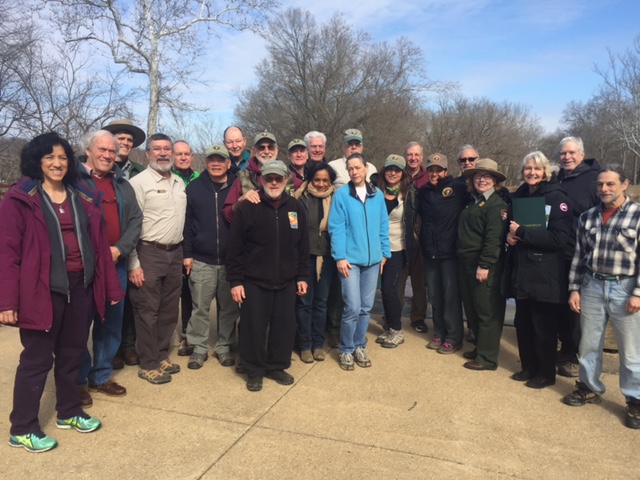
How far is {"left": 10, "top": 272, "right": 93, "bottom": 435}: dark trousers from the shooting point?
310 cm

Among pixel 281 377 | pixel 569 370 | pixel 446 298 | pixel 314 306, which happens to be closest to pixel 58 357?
pixel 281 377

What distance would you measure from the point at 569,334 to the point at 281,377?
2.76 meters

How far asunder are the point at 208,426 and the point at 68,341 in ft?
3.79

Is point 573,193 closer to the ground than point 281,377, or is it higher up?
higher up

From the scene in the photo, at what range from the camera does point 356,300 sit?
4.53 m

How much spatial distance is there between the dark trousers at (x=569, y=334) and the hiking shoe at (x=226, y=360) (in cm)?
318

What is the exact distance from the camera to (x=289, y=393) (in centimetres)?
404

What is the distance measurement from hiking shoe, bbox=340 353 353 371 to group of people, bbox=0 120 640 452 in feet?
0.07

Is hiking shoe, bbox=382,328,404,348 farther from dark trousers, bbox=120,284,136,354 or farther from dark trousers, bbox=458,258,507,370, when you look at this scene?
dark trousers, bbox=120,284,136,354

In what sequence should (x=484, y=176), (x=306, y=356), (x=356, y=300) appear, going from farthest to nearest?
(x=306, y=356), (x=356, y=300), (x=484, y=176)

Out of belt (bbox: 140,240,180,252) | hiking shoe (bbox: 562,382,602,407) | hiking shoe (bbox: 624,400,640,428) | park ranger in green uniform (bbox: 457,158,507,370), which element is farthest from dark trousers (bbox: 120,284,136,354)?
hiking shoe (bbox: 624,400,640,428)

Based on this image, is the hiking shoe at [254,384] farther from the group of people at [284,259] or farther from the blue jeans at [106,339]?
the blue jeans at [106,339]

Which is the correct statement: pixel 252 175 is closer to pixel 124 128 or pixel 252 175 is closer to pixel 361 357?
pixel 124 128

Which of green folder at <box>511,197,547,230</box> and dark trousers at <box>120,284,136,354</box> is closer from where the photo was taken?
green folder at <box>511,197,547,230</box>
